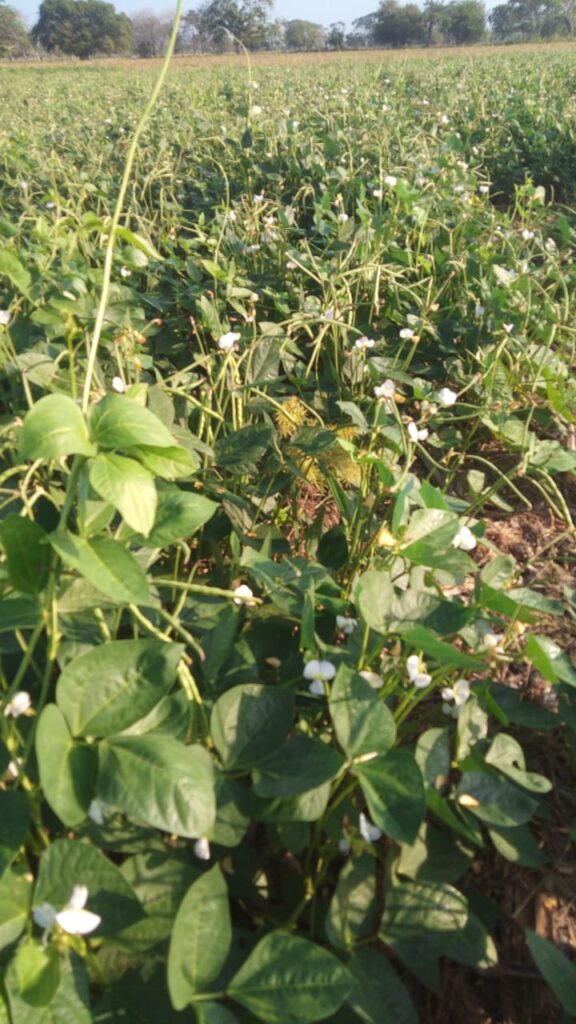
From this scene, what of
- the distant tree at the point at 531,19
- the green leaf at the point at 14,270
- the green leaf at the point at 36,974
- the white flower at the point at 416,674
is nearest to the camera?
the green leaf at the point at 36,974

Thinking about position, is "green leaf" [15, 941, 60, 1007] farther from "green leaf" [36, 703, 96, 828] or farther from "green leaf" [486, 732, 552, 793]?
"green leaf" [486, 732, 552, 793]

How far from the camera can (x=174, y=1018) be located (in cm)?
57

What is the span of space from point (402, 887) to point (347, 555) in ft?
1.62

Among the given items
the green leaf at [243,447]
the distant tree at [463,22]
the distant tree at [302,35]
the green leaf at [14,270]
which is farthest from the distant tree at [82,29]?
the green leaf at [243,447]

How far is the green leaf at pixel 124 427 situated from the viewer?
1.79ft

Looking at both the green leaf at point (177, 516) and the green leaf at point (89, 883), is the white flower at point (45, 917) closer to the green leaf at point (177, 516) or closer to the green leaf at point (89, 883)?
the green leaf at point (89, 883)

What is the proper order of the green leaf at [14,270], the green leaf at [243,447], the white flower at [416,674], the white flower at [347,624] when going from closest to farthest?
the white flower at [416,674] < the white flower at [347,624] < the green leaf at [243,447] < the green leaf at [14,270]

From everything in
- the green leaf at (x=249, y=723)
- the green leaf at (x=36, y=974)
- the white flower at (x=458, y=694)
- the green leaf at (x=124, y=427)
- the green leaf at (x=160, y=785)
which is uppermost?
the green leaf at (x=124, y=427)

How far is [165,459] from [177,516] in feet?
0.28

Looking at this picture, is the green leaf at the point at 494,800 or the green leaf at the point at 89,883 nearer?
the green leaf at the point at 89,883

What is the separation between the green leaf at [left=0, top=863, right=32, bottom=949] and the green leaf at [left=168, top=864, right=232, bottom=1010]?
121mm

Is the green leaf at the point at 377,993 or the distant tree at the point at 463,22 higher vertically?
the distant tree at the point at 463,22

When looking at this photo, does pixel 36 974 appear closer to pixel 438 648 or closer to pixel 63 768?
pixel 63 768

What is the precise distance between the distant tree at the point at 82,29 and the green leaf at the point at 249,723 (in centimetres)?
4644
